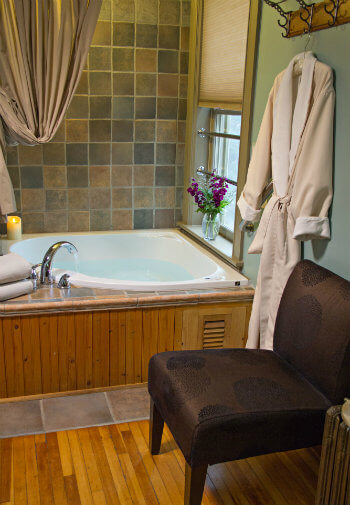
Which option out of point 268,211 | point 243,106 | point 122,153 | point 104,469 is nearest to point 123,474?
point 104,469

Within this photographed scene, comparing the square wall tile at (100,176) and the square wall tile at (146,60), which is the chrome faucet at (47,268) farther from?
the square wall tile at (146,60)

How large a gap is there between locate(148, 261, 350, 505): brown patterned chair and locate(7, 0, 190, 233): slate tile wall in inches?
75.5

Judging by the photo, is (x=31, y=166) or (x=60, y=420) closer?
(x=60, y=420)

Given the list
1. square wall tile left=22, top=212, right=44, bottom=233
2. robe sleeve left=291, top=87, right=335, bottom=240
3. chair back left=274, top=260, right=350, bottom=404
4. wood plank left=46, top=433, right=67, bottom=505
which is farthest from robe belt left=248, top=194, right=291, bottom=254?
square wall tile left=22, top=212, right=44, bottom=233

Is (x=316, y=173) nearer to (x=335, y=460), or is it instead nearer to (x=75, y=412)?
(x=335, y=460)

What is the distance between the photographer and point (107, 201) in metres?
3.93

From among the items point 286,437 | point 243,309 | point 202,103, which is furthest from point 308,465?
point 202,103

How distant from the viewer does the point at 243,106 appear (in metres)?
2.96

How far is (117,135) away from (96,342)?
5.44 feet

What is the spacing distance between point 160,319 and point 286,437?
42.0 inches

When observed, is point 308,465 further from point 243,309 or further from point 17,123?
point 17,123

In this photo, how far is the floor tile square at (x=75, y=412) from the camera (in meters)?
2.51

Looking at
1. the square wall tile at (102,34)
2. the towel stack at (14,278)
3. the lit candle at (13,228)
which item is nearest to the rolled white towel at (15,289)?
the towel stack at (14,278)

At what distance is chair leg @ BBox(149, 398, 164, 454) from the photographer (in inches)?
88.6
